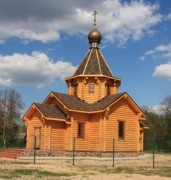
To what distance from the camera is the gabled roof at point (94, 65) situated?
1366 inches

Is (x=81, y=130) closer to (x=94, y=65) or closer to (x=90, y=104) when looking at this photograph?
(x=90, y=104)

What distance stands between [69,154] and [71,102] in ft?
15.1

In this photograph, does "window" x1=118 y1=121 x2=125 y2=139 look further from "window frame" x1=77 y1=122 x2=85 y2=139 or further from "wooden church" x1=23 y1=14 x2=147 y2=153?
"window frame" x1=77 y1=122 x2=85 y2=139

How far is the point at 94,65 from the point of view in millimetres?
35312

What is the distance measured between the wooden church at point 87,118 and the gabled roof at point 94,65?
11 centimetres

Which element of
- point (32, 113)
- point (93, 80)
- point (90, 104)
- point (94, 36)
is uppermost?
point (94, 36)

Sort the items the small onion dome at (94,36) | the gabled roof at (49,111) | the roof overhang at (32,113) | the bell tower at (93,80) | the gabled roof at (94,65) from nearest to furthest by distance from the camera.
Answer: the roof overhang at (32,113) → the gabled roof at (49,111) → the bell tower at (93,80) → the gabled roof at (94,65) → the small onion dome at (94,36)

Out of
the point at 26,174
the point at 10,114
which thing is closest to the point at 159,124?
the point at 10,114

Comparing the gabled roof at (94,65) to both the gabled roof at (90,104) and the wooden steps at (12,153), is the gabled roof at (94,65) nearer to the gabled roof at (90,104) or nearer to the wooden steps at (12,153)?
the gabled roof at (90,104)

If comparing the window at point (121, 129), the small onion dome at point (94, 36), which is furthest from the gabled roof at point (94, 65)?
the window at point (121, 129)

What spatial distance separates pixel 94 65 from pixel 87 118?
5.92 m

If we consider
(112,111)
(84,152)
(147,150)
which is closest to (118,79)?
(112,111)

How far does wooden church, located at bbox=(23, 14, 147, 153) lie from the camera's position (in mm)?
30391

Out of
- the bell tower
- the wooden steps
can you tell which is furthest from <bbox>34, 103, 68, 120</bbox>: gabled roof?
the bell tower
